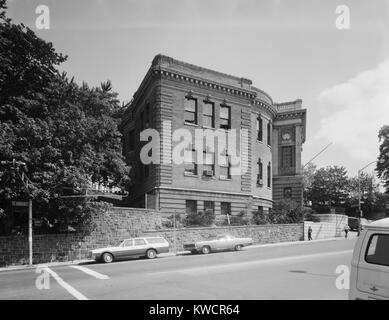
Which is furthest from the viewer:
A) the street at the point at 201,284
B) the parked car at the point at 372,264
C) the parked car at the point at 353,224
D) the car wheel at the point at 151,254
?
the parked car at the point at 353,224

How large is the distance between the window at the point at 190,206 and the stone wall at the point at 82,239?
3.34 metres

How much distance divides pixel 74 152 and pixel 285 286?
17.4 metres

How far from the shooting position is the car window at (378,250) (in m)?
5.55

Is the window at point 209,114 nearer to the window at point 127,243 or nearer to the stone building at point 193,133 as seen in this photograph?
the stone building at point 193,133

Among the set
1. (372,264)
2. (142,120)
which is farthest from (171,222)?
(372,264)

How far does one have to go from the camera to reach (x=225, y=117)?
36.2 m

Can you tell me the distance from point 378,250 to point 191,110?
29241 mm

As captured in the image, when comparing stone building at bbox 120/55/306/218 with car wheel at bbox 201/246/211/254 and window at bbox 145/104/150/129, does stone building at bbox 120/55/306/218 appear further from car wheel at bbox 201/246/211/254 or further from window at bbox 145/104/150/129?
car wheel at bbox 201/246/211/254

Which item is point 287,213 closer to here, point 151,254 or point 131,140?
point 151,254

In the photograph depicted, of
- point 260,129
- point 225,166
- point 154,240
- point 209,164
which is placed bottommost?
point 154,240

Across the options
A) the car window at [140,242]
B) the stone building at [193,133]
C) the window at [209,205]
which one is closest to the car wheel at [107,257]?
the car window at [140,242]

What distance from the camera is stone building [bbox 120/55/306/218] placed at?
3219 centimetres

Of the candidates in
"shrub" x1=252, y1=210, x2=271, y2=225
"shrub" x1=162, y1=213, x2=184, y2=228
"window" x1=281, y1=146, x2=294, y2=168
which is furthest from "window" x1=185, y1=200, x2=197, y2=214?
"window" x1=281, y1=146, x2=294, y2=168

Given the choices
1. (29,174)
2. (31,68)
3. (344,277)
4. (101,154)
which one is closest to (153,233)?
(101,154)
